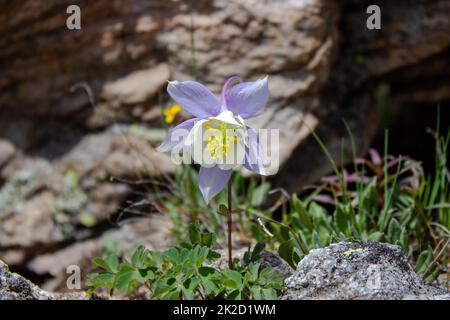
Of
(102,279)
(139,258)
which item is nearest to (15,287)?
(102,279)

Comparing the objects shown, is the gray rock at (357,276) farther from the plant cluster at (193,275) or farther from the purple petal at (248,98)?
the purple petal at (248,98)

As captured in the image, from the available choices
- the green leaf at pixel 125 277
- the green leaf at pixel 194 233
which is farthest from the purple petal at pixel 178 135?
the green leaf at pixel 125 277

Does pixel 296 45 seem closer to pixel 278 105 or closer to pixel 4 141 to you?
pixel 278 105

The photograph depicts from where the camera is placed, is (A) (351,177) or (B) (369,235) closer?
(B) (369,235)

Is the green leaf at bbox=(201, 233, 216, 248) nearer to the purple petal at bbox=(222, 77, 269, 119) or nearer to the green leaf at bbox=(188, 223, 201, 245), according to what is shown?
the green leaf at bbox=(188, 223, 201, 245)

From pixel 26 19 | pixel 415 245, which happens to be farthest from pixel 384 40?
pixel 26 19

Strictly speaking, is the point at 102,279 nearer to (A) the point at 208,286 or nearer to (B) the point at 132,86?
(A) the point at 208,286
